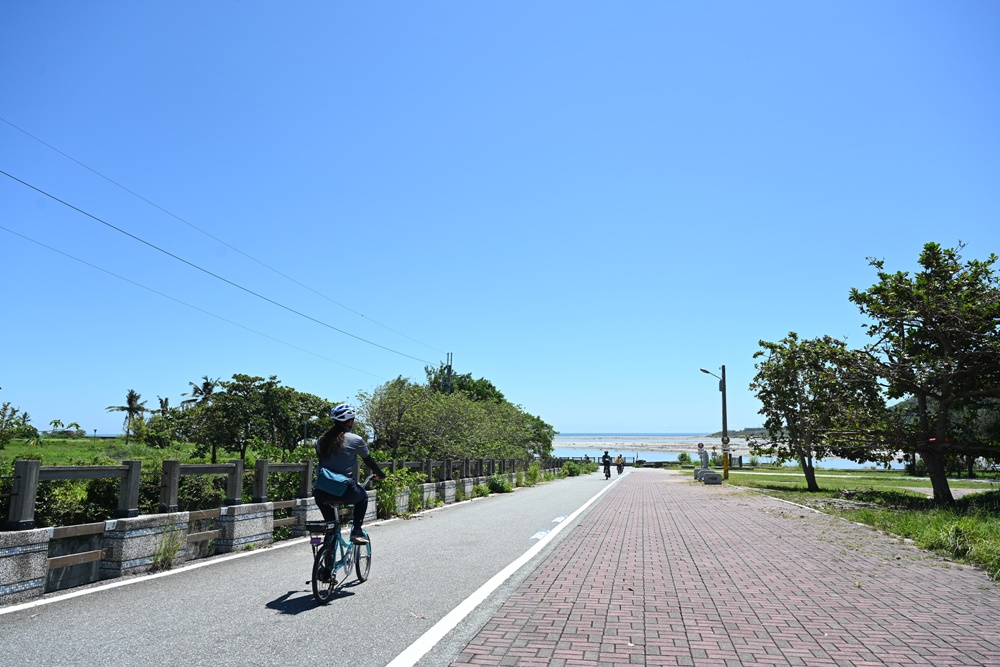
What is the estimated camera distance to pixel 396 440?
29.2m

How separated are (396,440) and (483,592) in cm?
2285

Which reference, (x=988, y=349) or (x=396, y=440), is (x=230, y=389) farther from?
(x=988, y=349)

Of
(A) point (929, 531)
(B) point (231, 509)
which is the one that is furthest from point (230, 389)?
(A) point (929, 531)

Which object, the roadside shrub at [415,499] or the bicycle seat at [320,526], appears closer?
the bicycle seat at [320,526]

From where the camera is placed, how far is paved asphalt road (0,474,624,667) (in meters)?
4.65

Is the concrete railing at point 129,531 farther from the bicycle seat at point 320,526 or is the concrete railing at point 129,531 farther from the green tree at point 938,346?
the green tree at point 938,346

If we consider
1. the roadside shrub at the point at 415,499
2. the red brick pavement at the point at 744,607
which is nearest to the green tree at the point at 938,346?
the red brick pavement at the point at 744,607

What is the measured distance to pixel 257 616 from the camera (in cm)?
574

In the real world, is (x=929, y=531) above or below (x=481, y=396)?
below

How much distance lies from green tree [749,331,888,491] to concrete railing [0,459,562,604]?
55.4ft

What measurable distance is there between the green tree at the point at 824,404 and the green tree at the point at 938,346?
2.78 feet

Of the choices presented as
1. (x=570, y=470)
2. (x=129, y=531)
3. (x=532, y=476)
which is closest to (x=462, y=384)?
(x=570, y=470)

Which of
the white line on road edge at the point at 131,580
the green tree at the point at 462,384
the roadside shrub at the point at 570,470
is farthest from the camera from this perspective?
the green tree at the point at 462,384

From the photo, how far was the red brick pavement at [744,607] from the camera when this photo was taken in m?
4.81
